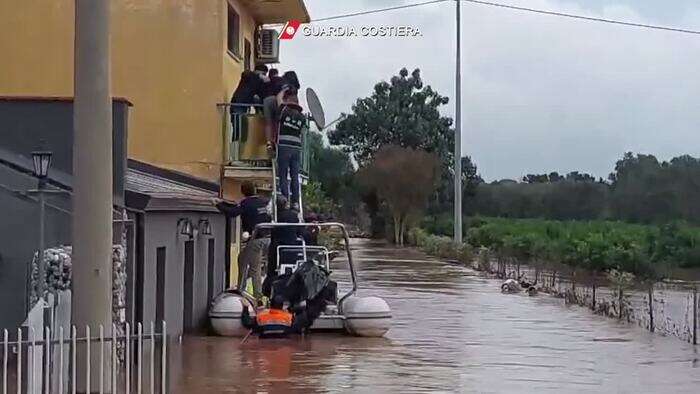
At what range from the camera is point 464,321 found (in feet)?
73.4

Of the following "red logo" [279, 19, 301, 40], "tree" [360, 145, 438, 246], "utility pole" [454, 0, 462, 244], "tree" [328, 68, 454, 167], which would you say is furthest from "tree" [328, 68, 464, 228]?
"red logo" [279, 19, 301, 40]

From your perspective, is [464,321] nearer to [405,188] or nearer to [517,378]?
[517,378]

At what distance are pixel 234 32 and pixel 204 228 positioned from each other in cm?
571

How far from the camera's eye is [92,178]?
10180 millimetres

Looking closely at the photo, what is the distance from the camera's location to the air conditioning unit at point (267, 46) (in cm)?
2834

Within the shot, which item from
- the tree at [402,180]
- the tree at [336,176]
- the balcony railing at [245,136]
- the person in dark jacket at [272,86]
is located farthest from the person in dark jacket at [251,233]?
the tree at [336,176]

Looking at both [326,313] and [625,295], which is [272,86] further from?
[625,295]

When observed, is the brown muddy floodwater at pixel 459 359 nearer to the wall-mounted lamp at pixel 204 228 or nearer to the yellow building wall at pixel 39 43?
the wall-mounted lamp at pixel 204 228

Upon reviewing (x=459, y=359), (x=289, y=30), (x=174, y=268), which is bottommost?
(x=459, y=359)

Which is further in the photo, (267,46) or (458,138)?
(458,138)

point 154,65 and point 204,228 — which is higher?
point 154,65

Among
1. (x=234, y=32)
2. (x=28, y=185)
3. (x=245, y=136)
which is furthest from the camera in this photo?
(x=234, y=32)

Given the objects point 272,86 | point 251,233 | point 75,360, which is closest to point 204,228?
point 251,233

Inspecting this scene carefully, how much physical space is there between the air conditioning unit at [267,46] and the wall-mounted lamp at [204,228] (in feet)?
27.3
